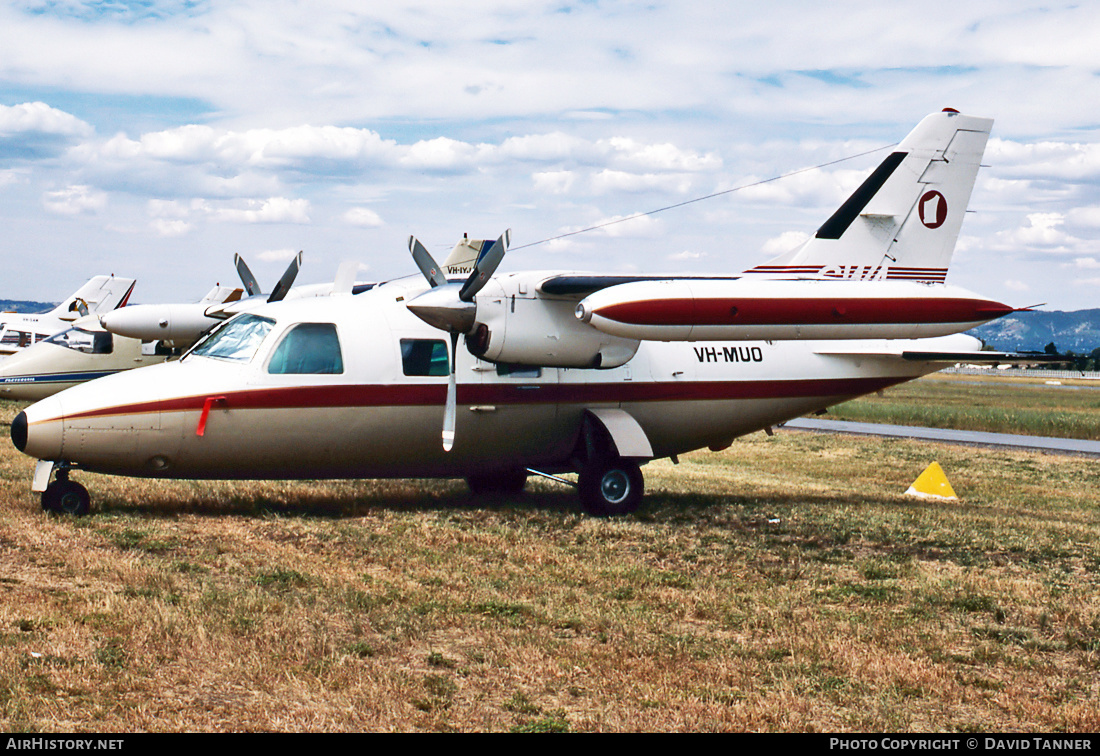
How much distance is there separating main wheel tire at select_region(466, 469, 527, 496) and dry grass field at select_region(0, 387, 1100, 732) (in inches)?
37.3

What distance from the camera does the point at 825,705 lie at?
22.4 feet

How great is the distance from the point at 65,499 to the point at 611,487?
286 inches

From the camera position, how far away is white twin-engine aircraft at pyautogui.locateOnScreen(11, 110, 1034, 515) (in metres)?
12.8

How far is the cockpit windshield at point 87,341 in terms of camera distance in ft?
80.1

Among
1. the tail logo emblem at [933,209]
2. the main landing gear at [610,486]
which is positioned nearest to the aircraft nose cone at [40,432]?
the main landing gear at [610,486]

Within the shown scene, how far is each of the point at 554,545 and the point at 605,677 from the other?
Answer: 489 centimetres

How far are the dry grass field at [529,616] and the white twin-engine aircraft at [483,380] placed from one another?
0.82 meters

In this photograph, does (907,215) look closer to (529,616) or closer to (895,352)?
(895,352)

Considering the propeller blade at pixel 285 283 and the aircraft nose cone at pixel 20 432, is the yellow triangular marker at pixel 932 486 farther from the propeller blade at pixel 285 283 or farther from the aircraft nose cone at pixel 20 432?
the aircraft nose cone at pixel 20 432

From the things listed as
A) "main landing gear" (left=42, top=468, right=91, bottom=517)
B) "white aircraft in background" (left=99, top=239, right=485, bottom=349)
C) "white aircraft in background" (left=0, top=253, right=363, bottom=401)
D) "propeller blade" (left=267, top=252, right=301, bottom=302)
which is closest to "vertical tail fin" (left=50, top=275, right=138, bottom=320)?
"white aircraft in background" (left=0, top=253, right=363, bottom=401)

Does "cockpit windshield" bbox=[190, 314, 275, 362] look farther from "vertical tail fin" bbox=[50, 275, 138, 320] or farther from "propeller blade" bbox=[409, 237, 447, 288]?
"vertical tail fin" bbox=[50, 275, 138, 320]

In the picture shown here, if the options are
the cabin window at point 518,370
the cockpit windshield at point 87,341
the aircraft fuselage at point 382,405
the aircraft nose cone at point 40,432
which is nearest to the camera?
the aircraft nose cone at point 40,432

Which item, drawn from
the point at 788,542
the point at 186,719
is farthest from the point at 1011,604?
the point at 186,719

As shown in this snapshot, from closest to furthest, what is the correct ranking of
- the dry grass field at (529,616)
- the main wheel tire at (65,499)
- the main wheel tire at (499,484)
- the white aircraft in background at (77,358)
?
the dry grass field at (529,616), the main wheel tire at (65,499), the main wheel tire at (499,484), the white aircraft in background at (77,358)
